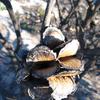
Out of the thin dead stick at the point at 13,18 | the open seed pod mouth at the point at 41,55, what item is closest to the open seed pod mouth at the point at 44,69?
the open seed pod mouth at the point at 41,55

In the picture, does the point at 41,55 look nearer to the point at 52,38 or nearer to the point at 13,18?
the point at 52,38

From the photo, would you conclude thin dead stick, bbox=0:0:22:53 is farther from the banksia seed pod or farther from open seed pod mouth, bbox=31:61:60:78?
open seed pod mouth, bbox=31:61:60:78

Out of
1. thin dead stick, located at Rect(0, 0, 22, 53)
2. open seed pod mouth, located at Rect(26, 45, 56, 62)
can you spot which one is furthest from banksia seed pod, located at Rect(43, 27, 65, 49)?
thin dead stick, located at Rect(0, 0, 22, 53)

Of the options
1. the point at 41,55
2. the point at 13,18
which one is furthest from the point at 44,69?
the point at 13,18

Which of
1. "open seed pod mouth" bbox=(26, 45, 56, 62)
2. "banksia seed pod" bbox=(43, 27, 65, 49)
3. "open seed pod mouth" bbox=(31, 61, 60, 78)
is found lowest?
"open seed pod mouth" bbox=(31, 61, 60, 78)

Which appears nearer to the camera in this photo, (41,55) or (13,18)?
(41,55)

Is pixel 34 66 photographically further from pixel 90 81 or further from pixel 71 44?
pixel 90 81

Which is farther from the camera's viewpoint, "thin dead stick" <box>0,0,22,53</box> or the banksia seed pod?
"thin dead stick" <box>0,0,22,53</box>

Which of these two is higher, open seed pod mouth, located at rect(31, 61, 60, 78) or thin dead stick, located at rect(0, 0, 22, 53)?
thin dead stick, located at rect(0, 0, 22, 53)

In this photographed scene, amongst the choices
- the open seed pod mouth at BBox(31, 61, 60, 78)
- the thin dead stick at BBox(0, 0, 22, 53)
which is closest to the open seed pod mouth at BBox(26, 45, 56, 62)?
the open seed pod mouth at BBox(31, 61, 60, 78)

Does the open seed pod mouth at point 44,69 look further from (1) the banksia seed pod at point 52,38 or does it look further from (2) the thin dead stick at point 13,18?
(2) the thin dead stick at point 13,18

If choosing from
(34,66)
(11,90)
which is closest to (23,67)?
(34,66)
